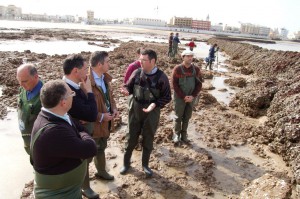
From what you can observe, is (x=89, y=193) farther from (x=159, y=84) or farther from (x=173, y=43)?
(x=173, y=43)

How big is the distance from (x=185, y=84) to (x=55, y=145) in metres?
3.81

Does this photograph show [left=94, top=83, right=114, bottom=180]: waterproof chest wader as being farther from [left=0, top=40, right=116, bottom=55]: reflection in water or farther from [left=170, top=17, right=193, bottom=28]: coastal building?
[left=170, top=17, right=193, bottom=28]: coastal building

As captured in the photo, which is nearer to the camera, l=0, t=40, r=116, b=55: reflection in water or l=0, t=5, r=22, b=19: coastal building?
l=0, t=40, r=116, b=55: reflection in water

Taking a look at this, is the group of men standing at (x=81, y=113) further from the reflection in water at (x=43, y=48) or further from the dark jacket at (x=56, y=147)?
the reflection in water at (x=43, y=48)

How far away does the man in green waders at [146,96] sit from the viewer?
13.5 ft

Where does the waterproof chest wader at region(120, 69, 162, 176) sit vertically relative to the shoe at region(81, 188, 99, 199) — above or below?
above

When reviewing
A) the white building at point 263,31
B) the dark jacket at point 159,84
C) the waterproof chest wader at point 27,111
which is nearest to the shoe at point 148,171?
the dark jacket at point 159,84

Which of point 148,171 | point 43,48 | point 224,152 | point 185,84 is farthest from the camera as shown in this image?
point 43,48

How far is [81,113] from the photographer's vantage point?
3006mm

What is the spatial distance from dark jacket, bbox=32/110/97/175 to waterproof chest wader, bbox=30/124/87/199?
5 centimetres

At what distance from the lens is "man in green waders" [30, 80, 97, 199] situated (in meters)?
2.11

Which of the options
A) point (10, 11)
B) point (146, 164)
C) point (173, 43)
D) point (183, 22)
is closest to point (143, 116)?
point (146, 164)

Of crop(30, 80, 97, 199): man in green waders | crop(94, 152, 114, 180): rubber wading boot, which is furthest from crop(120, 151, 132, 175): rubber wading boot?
crop(30, 80, 97, 199): man in green waders

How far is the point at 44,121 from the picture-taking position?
2152 millimetres
